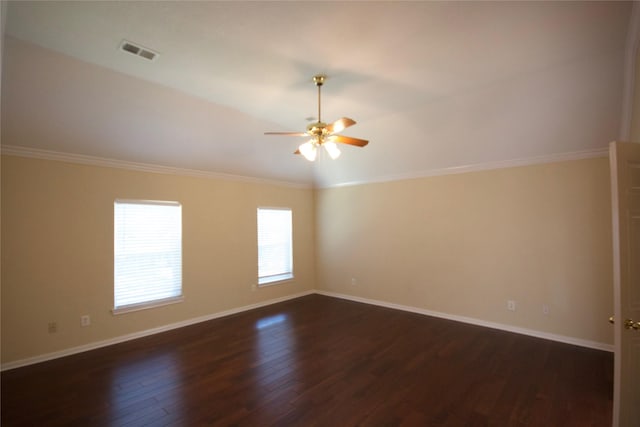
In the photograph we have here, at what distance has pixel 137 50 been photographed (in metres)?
2.48

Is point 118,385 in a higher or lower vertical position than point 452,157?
lower

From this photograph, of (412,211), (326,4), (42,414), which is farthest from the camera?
(412,211)

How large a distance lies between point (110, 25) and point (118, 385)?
3.28 metres

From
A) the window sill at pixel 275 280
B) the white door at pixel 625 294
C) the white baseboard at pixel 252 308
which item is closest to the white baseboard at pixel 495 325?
the white baseboard at pixel 252 308

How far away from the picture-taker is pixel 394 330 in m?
4.21

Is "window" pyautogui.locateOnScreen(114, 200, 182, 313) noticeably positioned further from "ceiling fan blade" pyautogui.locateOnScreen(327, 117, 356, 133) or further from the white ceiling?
"ceiling fan blade" pyautogui.locateOnScreen(327, 117, 356, 133)

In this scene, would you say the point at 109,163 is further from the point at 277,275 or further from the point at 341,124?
the point at 277,275

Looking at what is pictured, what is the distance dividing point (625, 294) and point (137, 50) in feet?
13.2

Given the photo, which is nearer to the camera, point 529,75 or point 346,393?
point 346,393

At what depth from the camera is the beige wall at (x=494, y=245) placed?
11.8ft

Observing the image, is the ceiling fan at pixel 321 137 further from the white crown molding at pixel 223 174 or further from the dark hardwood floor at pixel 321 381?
the white crown molding at pixel 223 174

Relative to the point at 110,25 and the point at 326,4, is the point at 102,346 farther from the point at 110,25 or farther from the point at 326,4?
the point at 326,4

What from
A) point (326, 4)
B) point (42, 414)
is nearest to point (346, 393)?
point (42, 414)

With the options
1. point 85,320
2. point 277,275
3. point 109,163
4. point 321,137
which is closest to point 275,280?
point 277,275
